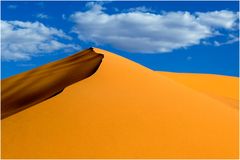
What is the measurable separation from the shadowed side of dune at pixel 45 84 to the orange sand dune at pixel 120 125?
3.27ft

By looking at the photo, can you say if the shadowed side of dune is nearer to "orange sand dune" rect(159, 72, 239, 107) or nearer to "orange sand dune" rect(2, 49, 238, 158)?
"orange sand dune" rect(2, 49, 238, 158)

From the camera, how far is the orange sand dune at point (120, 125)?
11.0 m

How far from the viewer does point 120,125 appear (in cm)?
1229

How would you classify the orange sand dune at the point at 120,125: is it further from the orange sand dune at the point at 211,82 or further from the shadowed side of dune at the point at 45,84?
the orange sand dune at the point at 211,82

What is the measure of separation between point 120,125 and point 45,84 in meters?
5.94

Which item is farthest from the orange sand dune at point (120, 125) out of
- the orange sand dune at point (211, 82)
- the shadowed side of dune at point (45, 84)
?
the orange sand dune at point (211, 82)

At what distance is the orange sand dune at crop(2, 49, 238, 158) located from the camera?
11.0 m

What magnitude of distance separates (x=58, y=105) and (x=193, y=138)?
4.11 metres

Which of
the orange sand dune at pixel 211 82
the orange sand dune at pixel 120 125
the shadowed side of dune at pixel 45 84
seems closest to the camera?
the orange sand dune at pixel 120 125

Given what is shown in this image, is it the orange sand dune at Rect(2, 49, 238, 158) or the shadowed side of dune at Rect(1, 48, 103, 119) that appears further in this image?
the shadowed side of dune at Rect(1, 48, 103, 119)

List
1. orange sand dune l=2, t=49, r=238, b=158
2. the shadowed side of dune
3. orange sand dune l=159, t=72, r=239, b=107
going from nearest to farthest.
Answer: orange sand dune l=2, t=49, r=238, b=158 → the shadowed side of dune → orange sand dune l=159, t=72, r=239, b=107

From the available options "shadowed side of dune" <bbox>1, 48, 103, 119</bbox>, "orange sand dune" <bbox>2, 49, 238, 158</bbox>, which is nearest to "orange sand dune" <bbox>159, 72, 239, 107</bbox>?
"shadowed side of dune" <bbox>1, 48, 103, 119</bbox>

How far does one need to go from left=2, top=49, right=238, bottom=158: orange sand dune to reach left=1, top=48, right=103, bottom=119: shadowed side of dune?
3.27 ft

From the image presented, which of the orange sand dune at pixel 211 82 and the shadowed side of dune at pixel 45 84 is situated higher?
the orange sand dune at pixel 211 82
